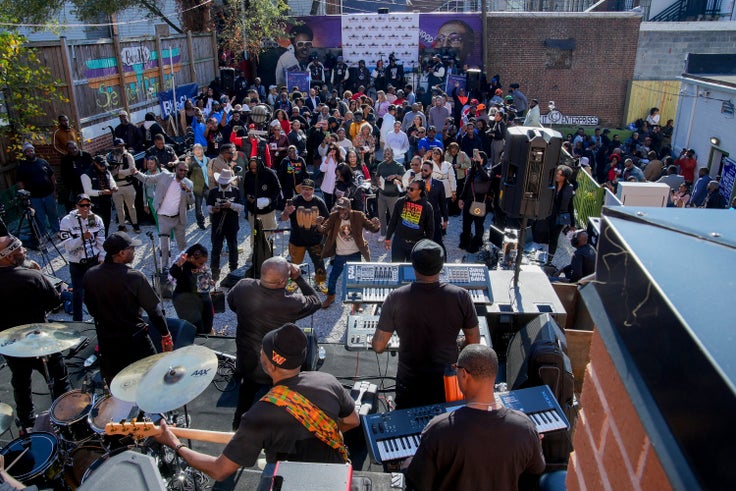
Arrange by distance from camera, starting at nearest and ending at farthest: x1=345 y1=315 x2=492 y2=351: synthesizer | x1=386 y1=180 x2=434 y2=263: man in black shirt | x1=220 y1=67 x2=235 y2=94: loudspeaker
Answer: x1=345 y1=315 x2=492 y2=351: synthesizer → x1=386 y1=180 x2=434 y2=263: man in black shirt → x1=220 y1=67 x2=235 y2=94: loudspeaker

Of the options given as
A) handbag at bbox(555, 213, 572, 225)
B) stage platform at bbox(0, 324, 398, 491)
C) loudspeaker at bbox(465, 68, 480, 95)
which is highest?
loudspeaker at bbox(465, 68, 480, 95)

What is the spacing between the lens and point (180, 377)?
3.60m

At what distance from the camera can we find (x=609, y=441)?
1208mm

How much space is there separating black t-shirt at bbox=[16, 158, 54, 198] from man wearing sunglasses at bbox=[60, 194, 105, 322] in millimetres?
3180

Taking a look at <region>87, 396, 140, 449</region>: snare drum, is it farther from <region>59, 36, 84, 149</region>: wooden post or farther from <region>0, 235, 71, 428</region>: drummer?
<region>59, 36, 84, 149</region>: wooden post

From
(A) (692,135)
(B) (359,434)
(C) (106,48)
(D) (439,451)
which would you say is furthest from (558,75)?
(D) (439,451)

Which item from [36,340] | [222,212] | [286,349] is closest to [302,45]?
[222,212]

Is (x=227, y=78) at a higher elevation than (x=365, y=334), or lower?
higher

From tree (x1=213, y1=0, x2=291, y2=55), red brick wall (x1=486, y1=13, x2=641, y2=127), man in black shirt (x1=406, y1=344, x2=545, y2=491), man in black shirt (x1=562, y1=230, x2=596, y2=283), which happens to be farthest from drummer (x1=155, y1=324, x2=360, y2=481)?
red brick wall (x1=486, y1=13, x2=641, y2=127)

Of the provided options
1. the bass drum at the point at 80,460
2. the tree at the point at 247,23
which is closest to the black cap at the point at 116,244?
the bass drum at the point at 80,460

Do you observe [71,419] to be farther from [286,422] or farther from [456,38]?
[456,38]

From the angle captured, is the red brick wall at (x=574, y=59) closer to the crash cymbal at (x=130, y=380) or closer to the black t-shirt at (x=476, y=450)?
the crash cymbal at (x=130, y=380)

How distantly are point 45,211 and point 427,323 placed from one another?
27.2 ft

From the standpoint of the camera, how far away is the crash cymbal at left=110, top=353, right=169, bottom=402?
3656 mm
